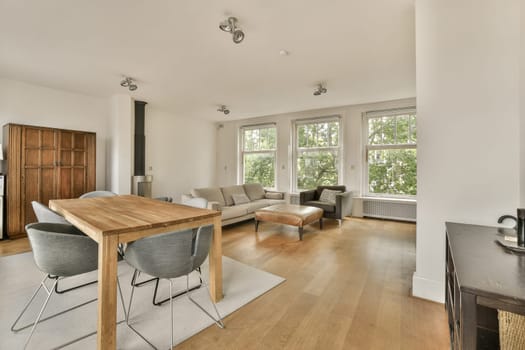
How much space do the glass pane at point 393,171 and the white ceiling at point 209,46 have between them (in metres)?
1.30

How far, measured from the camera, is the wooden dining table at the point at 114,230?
1.38 meters

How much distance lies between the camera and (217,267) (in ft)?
6.66

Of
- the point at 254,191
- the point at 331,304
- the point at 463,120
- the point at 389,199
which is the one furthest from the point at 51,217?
the point at 389,199

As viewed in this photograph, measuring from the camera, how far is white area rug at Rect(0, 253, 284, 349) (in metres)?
1.58

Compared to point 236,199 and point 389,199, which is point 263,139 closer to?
point 236,199

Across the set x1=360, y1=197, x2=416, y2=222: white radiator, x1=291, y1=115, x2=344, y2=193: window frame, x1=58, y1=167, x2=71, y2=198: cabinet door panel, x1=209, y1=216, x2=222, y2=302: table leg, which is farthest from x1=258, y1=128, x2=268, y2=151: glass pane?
x1=209, y1=216, x2=222, y2=302: table leg

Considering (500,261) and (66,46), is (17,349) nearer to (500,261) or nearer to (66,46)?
(500,261)

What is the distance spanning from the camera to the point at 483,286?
865mm

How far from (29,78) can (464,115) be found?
6.04 m

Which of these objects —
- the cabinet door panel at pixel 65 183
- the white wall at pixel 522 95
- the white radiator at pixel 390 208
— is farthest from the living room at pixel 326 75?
the cabinet door panel at pixel 65 183

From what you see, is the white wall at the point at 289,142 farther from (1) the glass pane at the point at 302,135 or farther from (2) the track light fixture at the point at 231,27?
(2) the track light fixture at the point at 231,27

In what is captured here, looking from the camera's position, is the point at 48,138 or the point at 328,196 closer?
the point at 48,138

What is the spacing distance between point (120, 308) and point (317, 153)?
17.4 ft

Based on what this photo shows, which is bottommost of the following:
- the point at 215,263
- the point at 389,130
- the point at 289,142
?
the point at 215,263
